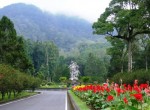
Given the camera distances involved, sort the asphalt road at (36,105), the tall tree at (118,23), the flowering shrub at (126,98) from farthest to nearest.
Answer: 1. the tall tree at (118,23)
2. the asphalt road at (36,105)
3. the flowering shrub at (126,98)

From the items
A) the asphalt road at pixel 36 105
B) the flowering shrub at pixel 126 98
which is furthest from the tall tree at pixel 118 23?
the flowering shrub at pixel 126 98

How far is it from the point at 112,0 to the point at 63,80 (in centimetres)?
7424

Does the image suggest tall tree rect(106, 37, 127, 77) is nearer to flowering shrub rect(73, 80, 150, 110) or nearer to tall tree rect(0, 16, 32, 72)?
tall tree rect(0, 16, 32, 72)

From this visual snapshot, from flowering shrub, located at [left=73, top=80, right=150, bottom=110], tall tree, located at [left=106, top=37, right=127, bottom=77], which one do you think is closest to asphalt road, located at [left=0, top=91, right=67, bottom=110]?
flowering shrub, located at [left=73, top=80, right=150, bottom=110]

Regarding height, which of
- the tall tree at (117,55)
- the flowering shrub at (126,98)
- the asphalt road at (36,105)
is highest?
the tall tree at (117,55)

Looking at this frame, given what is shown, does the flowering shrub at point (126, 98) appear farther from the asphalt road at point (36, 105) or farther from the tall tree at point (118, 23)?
the tall tree at point (118, 23)

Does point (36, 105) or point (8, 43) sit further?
point (8, 43)

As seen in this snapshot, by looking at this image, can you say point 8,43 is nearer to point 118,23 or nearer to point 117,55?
point 118,23

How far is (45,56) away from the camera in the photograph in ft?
502

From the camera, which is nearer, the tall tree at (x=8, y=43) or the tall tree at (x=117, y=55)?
the tall tree at (x=8, y=43)

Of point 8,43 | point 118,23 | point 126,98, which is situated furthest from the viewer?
point 8,43

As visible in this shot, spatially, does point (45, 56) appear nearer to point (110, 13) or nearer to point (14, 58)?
point (14, 58)

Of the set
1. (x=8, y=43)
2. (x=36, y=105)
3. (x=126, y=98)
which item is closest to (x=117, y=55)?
(x=8, y=43)

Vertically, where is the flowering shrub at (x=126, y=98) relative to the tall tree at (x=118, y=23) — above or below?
below
